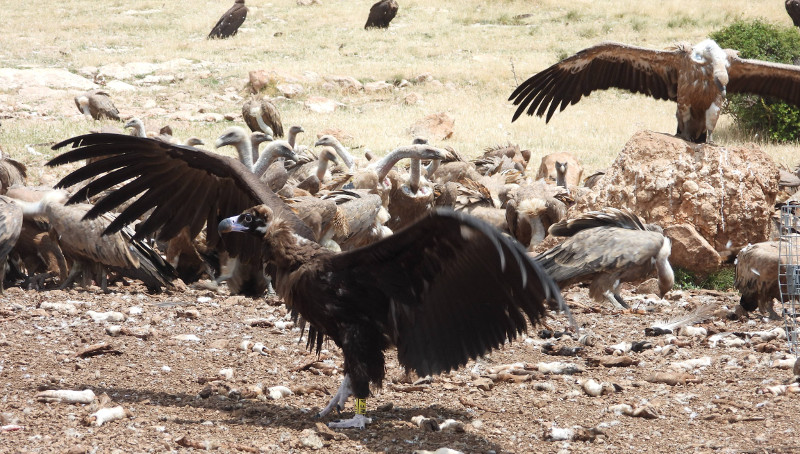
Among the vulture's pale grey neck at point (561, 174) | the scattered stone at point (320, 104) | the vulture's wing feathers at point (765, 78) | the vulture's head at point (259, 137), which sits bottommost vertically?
the vulture's pale grey neck at point (561, 174)

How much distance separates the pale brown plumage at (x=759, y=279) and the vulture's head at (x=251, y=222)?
3.83 m

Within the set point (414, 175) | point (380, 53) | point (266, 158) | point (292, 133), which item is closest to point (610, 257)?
point (414, 175)

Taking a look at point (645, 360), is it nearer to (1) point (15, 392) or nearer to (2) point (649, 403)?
(2) point (649, 403)

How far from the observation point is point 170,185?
5125 millimetres

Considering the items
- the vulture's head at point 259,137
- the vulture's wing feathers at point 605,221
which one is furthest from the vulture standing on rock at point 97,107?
the vulture's wing feathers at point 605,221

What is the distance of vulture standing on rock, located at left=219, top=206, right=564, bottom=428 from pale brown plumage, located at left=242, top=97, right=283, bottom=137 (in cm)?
1198

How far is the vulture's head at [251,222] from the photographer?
4.18 m

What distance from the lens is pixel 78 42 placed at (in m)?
27.3

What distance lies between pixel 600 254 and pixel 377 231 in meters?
2.80

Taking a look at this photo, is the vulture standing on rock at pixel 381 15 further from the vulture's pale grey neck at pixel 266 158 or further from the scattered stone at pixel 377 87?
the vulture's pale grey neck at pixel 266 158

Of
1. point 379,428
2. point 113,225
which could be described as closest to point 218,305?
point 113,225

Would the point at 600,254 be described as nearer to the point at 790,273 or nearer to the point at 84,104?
the point at 790,273

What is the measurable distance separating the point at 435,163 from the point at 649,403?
8014 millimetres

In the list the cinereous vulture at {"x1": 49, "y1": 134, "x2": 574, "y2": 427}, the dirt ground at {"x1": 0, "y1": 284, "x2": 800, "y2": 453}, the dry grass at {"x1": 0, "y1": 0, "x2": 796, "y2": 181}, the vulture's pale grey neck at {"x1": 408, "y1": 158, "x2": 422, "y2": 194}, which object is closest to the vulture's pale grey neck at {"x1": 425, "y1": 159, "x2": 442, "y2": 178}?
the vulture's pale grey neck at {"x1": 408, "y1": 158, "x2": 422, "y2": 194}
